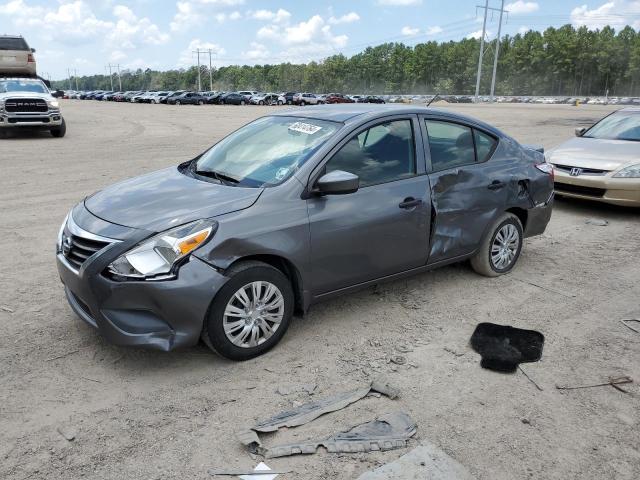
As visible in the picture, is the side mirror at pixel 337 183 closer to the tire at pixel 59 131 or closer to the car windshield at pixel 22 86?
the tire at pixel 59 131

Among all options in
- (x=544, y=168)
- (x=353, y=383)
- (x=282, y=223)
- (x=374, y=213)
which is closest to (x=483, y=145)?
(x=544, y=168)

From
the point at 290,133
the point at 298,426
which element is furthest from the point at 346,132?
the point at 298,426

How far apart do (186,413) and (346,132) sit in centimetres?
232

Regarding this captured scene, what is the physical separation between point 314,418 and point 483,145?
10.5 ft

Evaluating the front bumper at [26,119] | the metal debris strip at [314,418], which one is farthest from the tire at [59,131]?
the metal debris strip at [314,418]

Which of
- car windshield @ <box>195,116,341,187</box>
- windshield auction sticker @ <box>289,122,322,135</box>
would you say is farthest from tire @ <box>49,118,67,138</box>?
windshield auction sticker @ <box>289,122,322,135</box>

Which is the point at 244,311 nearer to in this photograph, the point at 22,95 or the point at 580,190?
the point at 580,190

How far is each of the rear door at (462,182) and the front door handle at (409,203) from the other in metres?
0.20

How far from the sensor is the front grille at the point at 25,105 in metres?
15.8

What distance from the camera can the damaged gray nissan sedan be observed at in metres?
3.38

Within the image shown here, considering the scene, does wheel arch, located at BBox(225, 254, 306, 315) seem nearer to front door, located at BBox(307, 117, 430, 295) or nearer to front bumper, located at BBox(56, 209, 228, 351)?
front door, located at BBox(307, 117, 430, 295)

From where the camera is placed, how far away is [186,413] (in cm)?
319

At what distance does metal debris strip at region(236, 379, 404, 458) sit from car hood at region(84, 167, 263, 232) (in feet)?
4.44

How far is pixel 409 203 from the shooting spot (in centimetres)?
438
